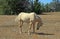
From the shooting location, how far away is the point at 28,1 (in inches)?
2084

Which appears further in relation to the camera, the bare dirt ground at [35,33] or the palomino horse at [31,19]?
the palomino horse at [31,19]

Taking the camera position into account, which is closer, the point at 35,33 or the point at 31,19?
the point at 31,19

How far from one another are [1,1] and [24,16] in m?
40.0

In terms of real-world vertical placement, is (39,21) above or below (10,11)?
above

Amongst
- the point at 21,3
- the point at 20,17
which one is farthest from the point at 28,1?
the point at 20,17

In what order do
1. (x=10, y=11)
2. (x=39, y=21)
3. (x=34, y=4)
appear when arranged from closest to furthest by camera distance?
1. (x=39, y=21)
2. (x=10, y=11)
3. (x=34, y=4)

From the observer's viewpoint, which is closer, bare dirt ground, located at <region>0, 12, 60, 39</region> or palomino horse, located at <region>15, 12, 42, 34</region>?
bare dirt ground, located at <region>0, 12, 60, 39</region>

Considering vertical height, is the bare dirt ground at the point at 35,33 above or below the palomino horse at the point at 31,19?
below

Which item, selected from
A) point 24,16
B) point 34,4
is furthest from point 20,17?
point 34,4

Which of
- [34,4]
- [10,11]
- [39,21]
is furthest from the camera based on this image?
[34,4]

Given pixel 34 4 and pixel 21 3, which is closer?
pixel 21 3

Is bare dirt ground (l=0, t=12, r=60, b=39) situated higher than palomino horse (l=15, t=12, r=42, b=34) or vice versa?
palomino horse (l=15, t=12, r=42, b=34)

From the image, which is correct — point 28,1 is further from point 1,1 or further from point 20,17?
point 20,17

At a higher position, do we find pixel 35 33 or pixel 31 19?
pixel 31 19
